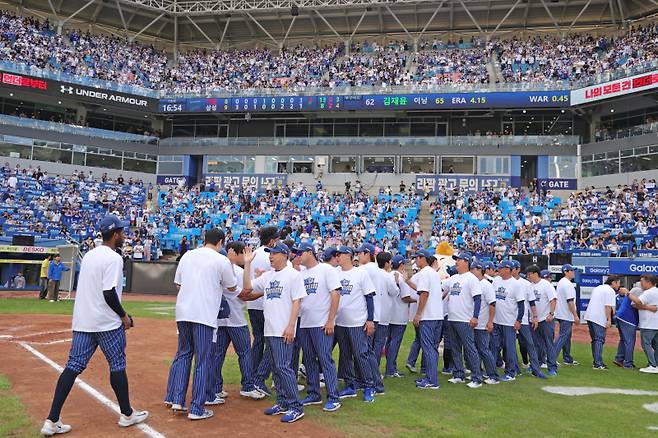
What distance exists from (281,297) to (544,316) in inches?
258

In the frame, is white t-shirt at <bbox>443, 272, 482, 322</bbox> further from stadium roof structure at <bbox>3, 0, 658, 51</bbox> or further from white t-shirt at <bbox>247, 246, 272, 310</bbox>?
stadium roof structure at <bbox>3, 0, 658, 51</bbox>

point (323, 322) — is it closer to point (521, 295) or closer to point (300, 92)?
point (521, 295)

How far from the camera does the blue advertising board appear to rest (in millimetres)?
38031

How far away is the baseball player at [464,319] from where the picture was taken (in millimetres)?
8922

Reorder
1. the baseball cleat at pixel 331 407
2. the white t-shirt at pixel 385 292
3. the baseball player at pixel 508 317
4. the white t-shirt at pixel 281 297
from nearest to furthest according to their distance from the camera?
the white t-shirt at pixel 281 297
the baseball cleat at pixel 331 407
the white t-shirt at pixel 385 292
the baseball player at pixel 508 317

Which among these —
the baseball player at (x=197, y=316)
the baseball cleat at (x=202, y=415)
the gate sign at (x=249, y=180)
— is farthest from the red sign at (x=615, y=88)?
the baseball cleat at (x=202, y=415)

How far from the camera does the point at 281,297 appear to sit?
6.82 metres

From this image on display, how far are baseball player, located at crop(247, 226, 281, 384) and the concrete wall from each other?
122 ft

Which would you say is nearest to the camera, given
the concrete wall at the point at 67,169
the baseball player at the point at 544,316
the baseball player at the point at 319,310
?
the baseball player at the point at 319,310

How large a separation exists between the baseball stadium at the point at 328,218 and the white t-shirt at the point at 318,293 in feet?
0.10

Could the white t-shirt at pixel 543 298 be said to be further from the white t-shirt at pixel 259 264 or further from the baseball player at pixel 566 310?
the white t-shirt at pixel 259 264

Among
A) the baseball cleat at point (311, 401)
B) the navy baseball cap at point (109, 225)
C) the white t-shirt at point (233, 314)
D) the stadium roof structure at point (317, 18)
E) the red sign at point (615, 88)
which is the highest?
the stadium roof structure at point (317, 18)

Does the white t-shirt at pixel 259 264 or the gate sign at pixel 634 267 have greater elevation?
the gate sign at pixel 634 267

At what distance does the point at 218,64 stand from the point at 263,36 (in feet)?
19.0
